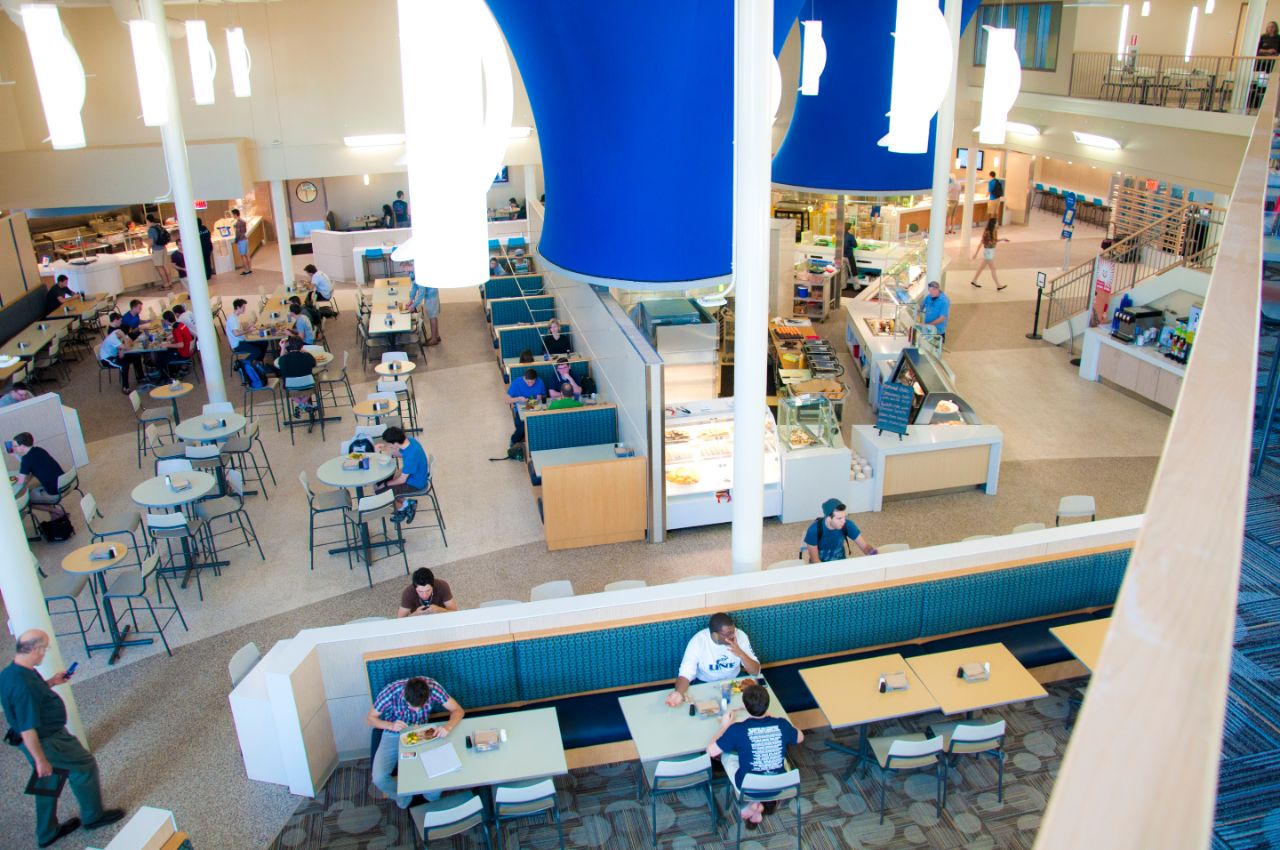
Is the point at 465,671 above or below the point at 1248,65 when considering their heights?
below

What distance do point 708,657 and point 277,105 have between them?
14879mm

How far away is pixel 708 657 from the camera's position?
6453 mm

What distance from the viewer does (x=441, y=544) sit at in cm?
958

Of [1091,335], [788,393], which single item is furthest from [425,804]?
[1091,335]

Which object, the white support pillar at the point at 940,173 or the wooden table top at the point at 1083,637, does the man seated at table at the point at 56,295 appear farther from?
the wooden table top at the point at 1083,637

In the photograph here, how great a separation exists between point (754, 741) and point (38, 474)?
759 cm

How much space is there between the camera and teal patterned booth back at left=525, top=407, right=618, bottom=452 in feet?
34.6

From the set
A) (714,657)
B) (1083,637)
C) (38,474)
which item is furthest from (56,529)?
(1083,637)

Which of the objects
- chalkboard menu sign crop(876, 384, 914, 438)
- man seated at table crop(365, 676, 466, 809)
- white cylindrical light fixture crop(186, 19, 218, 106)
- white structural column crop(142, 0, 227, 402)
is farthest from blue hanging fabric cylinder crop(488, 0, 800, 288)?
white cylindrical light fixture crop(186, 19, 218, 106)

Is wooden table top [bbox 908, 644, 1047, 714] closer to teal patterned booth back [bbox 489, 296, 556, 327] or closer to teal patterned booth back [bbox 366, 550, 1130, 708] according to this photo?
→ teal patterned booth back [bbox 366, 550, 1130, 708]

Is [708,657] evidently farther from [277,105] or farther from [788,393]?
[277,105]

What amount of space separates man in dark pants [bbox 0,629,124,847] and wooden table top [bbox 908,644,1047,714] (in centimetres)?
531

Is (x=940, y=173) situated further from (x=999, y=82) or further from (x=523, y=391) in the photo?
(x=523, y=391)

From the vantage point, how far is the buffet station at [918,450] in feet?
33.1
